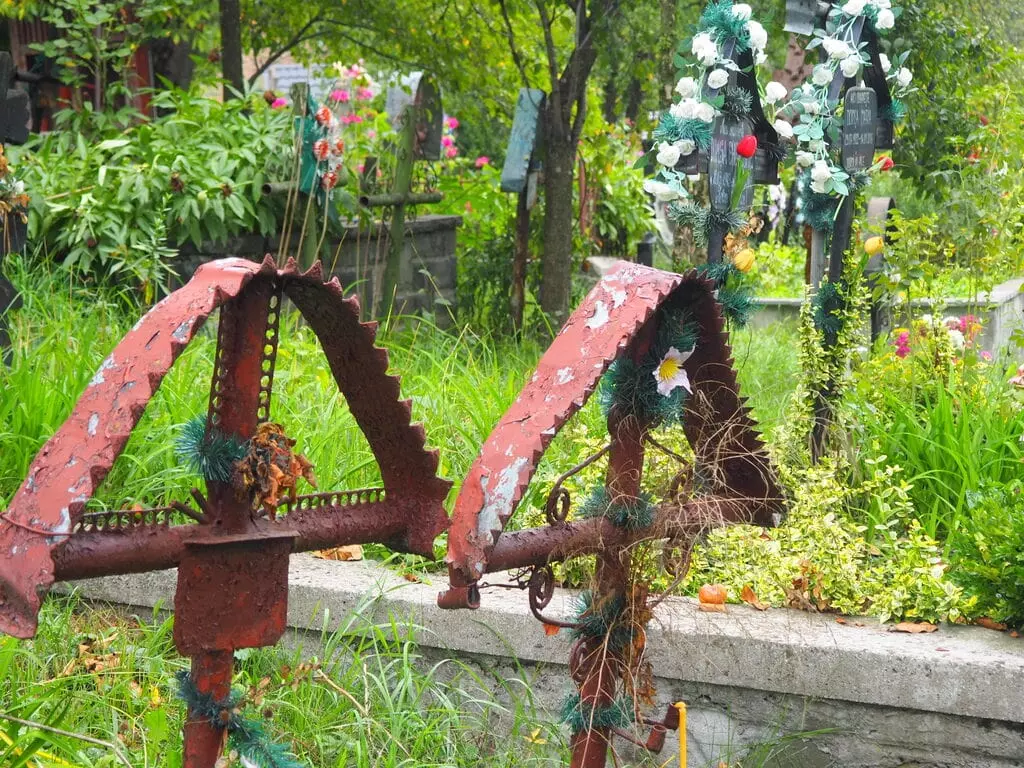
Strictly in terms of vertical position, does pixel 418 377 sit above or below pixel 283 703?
above

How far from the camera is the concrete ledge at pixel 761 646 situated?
309cm

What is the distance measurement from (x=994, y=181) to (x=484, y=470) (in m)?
4.51

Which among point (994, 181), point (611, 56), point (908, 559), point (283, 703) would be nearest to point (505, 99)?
point (611, 56)

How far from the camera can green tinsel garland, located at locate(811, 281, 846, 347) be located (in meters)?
4.36

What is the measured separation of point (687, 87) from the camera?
3.70 meters

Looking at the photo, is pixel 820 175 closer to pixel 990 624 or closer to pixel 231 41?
pixel 990 624

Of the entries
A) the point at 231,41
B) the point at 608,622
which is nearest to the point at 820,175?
the point at 608,622

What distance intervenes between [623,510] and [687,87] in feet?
6.12

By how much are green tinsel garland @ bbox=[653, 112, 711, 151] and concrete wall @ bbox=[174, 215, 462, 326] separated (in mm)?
2965

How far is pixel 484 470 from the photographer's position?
6.01 ft

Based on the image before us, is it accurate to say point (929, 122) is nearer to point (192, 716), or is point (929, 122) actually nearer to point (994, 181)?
point (994, 181)

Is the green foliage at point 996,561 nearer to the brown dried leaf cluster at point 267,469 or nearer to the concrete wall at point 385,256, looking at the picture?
the brown dried leaf cluster at point 267,469

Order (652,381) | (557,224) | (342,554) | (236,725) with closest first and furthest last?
(236,725)
(652,381)
(342,554)
(557,224)

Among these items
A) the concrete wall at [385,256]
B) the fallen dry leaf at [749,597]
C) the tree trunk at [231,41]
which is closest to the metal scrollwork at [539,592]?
the fallen dry leaf at [749,597]
